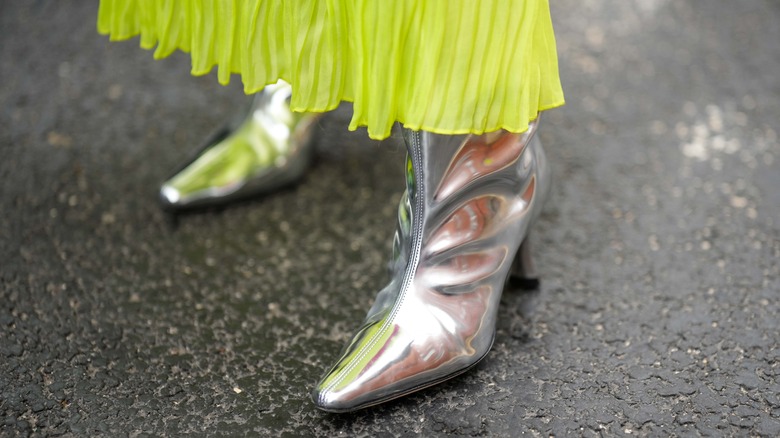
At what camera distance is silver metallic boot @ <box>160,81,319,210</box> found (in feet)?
4.07

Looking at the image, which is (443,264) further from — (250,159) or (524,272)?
(250,159)

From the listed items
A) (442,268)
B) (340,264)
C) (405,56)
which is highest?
(405,56)

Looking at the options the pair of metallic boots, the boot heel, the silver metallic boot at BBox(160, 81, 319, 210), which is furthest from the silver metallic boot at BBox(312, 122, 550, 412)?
the silver metallic boot at BBox(160, 81, 319, 210)

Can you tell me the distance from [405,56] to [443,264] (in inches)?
9.4

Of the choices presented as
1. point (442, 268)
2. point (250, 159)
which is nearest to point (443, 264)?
point (442, 268)

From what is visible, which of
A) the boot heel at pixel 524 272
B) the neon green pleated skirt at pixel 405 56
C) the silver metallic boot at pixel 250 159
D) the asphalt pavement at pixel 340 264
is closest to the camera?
the neon green pleated skirt at pixel 405 56

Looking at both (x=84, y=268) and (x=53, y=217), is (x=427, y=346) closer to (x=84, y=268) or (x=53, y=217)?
(x=84, y=268)

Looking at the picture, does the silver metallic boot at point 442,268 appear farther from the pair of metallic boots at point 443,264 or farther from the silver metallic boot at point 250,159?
the silver metallic boot at point 250,159

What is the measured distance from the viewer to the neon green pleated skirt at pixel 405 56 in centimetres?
79

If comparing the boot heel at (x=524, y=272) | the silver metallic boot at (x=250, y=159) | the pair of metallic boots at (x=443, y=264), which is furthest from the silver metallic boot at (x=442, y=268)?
the silver metallic boot at (x=250, y=159)

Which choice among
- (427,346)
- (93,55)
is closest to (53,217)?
(93,55)

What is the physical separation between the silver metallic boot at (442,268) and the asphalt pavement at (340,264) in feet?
0.17

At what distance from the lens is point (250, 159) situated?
Result: 1271mm

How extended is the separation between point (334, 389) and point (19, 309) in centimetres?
45
